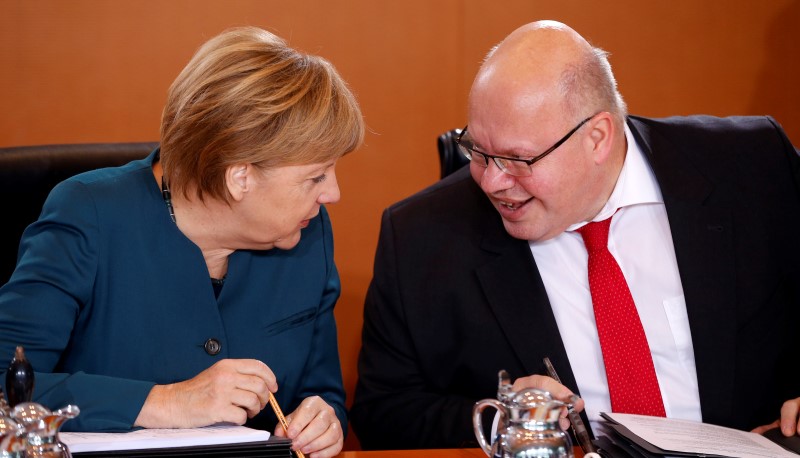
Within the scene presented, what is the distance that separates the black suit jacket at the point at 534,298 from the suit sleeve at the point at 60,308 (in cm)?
Result: 62

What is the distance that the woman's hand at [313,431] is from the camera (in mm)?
1533

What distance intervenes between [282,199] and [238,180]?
86 mm

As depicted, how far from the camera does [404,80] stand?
2934 millimetres

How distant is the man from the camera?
1.90 meters

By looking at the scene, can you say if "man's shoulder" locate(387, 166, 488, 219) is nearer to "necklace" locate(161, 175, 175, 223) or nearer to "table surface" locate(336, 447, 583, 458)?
"necklace" locate(161, 175, 175, 223)

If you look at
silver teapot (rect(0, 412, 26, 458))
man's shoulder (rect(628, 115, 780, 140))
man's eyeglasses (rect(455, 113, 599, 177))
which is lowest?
silver teapot (rect(0, 412, 26, 458))

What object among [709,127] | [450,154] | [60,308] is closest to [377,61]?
[450,154]

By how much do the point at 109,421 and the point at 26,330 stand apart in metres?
0.24

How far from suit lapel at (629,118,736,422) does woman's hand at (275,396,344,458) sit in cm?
78

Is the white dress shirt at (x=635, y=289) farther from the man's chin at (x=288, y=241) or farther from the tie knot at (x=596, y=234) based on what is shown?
the man's chin at (x=288, y=241)

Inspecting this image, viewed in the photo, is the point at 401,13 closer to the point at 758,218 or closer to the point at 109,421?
the point at 758,218

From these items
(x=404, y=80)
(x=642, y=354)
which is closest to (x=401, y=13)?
(x=404, y=80)

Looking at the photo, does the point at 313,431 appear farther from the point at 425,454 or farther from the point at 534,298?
the point at 534,298

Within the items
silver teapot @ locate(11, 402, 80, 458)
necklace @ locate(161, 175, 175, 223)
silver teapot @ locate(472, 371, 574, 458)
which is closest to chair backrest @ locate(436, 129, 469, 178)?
necklace @ locate(161, 175, 175, 223)
